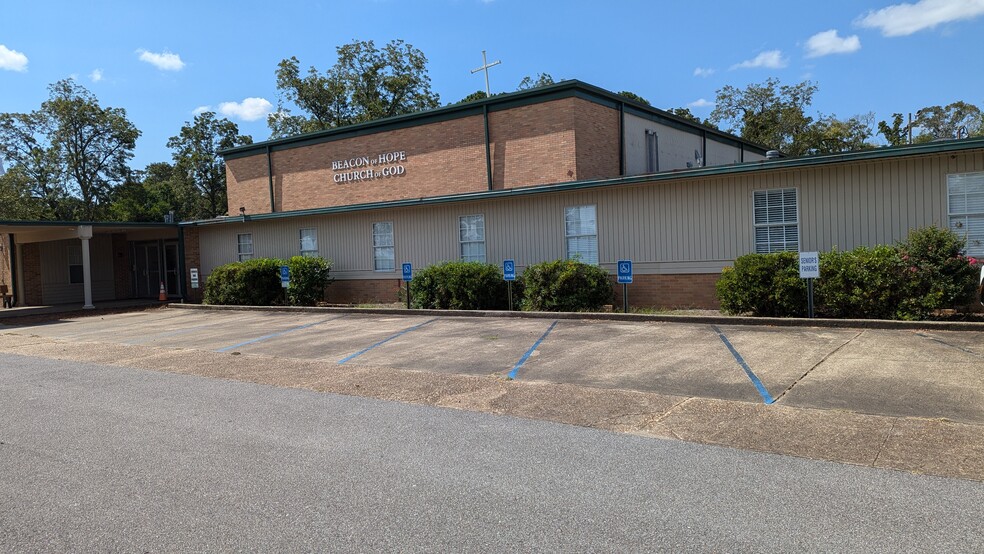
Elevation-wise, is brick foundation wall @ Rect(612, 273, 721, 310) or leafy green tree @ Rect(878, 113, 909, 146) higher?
leafy green tree @ Rect(878, 113, 909, 146)

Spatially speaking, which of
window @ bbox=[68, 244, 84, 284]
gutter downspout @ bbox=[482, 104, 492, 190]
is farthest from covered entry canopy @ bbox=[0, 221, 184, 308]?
gutter downspout @ bbox=[482, 104, 492, 190]

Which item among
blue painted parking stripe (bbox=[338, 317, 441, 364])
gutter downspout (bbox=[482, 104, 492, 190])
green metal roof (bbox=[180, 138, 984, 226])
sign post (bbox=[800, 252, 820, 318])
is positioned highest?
gutter downspout (bbox=[482, 104, 492, 190])

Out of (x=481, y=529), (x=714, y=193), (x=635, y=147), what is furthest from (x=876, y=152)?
(x=481, y=529)

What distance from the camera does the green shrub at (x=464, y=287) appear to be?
636 inches

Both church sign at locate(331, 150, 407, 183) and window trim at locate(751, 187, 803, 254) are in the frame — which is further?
church sign at locate(331, 150, 407, 183)

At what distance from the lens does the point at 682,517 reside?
4.17 m

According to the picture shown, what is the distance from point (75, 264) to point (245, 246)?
8.61 meters

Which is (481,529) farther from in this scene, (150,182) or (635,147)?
(150,182)

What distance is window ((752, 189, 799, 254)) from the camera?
45.1 feet

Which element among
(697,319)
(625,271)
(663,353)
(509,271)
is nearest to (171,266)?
(509,271)

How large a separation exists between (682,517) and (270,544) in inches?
97.3

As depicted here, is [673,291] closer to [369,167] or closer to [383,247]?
[383,247]

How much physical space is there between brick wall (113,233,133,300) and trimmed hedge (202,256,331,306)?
28.1ft

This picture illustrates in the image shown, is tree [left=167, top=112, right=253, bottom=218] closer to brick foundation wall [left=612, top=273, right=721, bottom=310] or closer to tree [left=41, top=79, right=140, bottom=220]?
tree [left=41, top=79, right=140, bottom=220]
